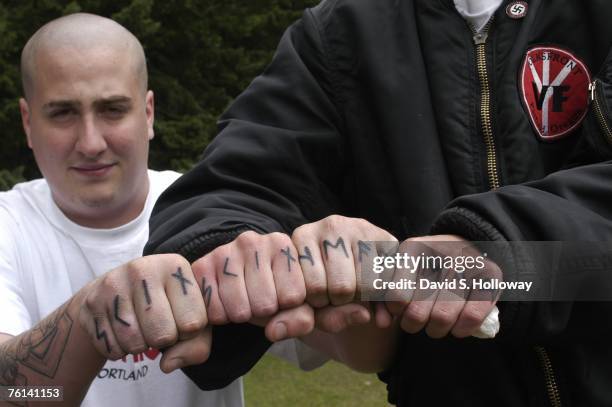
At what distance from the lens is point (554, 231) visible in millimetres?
1112

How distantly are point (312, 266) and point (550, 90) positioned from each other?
1.82 feet

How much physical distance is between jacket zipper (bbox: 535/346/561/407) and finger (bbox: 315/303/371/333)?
29cm

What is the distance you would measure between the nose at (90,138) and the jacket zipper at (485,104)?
164cm

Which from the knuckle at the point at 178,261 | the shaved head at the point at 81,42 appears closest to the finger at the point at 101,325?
the knuckle at the point at 178,261

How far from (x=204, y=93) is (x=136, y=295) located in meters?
6.55

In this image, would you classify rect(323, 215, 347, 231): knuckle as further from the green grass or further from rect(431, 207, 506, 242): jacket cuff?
the green grass

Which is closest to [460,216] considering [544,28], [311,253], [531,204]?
[531,204]

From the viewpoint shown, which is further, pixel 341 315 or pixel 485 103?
pixel 485 103

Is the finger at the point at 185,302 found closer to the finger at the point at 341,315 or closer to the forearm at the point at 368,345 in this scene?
the finger at the point at 341,315

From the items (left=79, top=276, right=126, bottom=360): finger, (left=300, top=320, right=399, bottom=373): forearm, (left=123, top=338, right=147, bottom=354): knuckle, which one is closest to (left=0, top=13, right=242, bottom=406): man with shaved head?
(left=300, top=320, right=399, bottom=373): forearm

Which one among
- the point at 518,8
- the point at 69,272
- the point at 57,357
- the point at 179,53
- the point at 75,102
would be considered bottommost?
the point at 179,53

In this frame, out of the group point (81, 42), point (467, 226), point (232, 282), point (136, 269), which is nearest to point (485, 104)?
point (467, 226)

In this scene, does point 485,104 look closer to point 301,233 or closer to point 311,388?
point 301,233

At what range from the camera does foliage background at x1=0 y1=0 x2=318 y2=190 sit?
21.0ft
